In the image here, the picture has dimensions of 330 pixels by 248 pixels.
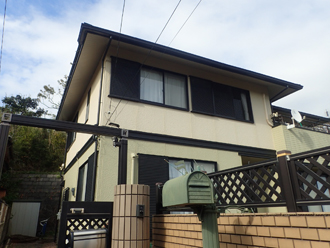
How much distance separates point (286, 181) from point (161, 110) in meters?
4.51

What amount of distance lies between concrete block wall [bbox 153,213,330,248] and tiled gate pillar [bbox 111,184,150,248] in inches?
18.1

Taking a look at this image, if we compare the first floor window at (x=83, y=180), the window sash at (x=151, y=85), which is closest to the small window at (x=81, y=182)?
the first floor window at (x=83, y=180)

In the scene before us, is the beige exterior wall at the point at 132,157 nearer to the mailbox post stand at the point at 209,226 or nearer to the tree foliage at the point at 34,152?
the mailbox post stand at the point at 209,226

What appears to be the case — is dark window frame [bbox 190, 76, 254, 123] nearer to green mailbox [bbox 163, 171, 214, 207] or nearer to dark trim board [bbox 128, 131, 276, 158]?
dark trim board [bbox 128, 131, 276, 158]

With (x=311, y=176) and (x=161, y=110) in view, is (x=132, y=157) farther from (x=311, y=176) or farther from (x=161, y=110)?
(x=311, y=176)

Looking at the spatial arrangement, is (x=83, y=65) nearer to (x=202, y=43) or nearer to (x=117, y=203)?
(x=202, y=43)

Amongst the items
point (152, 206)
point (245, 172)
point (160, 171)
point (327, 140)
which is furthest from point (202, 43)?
point (327, 140)

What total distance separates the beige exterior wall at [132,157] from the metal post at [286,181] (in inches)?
148

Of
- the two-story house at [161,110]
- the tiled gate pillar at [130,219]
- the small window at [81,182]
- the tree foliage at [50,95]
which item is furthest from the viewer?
the tree foliage at [50,95]

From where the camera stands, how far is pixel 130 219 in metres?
3.62

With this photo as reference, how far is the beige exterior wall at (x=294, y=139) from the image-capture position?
339 inches

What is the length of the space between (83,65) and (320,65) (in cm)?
777

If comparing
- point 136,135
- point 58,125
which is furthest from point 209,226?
point 136,135

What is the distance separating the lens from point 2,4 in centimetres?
495
